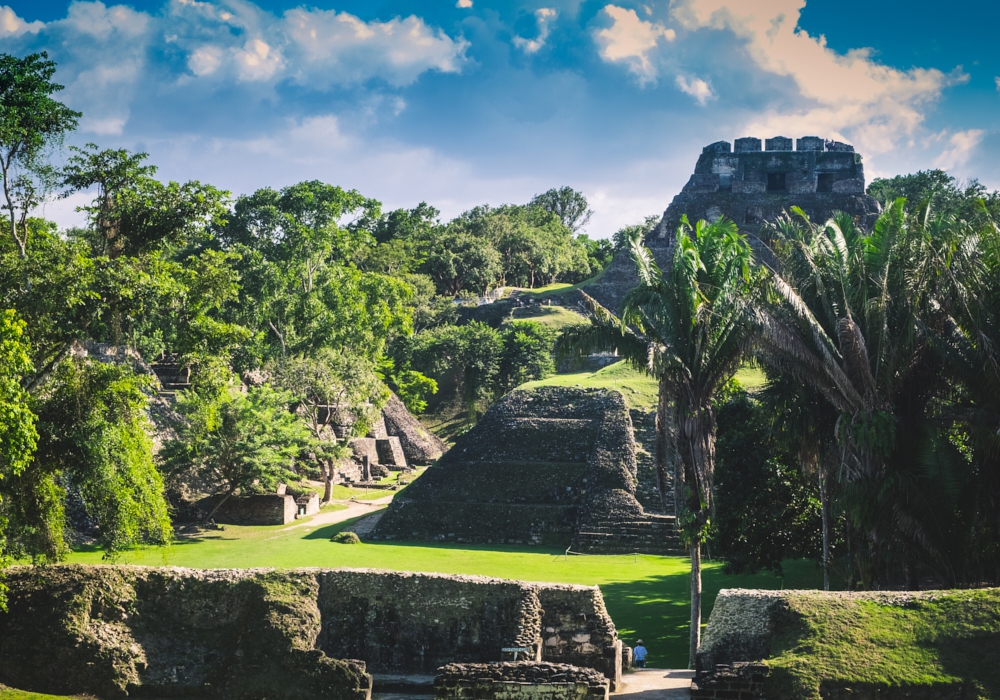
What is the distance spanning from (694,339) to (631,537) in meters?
10.9

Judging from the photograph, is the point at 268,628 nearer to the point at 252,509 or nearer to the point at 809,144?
the point at 252,509

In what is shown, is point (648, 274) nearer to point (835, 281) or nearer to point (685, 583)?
point (835, 281)

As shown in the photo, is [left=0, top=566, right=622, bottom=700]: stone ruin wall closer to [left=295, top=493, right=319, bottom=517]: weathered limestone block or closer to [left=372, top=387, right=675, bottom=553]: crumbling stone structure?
[left=372, top=387, right=675, bottom=553]: crumbling stone structure

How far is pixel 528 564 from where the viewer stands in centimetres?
1997

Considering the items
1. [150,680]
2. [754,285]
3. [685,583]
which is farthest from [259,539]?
[754,285]

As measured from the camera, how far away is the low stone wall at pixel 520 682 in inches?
367

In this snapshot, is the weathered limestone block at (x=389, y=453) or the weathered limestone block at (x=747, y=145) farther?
the weathered limestone block at (x=747, y=145)

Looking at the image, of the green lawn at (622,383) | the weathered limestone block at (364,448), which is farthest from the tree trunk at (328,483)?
the green lawn at (622,383)

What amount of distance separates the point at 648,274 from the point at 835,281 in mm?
2803

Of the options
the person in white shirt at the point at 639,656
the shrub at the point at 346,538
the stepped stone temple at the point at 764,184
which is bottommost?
the person in white shirt at the point at 639,656

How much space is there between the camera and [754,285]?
44.4 feet

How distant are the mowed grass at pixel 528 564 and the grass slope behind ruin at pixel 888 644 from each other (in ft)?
14.5

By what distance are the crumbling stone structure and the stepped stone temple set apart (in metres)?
14.0

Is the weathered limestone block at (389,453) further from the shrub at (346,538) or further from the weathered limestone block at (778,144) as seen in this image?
the weathered limestone block at (778,144)
